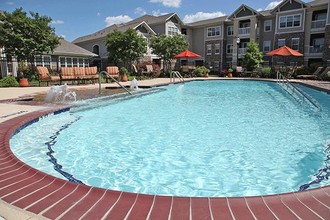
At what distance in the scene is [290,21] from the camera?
2934cm

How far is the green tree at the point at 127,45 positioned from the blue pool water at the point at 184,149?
17.3 metres

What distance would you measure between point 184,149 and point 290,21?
30.0 metres

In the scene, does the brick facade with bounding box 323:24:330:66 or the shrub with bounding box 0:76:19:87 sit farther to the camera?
the brick facade with bounding box 323:24:330:66

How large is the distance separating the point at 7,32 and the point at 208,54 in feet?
87.0

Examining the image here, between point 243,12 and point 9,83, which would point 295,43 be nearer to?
point 243,12

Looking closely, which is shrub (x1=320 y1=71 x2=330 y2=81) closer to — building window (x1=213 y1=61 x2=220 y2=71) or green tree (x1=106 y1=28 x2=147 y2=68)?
green tree (x1=106 y1=28 x2=147 y2=68)

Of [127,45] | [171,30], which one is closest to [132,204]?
[127,45]

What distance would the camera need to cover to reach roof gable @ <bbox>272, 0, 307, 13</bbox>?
28237 millimetres

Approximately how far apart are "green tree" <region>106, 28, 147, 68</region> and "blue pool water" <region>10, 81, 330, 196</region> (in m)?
17.3

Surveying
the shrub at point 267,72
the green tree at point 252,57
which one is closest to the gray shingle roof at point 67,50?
the green tree at point 252,57

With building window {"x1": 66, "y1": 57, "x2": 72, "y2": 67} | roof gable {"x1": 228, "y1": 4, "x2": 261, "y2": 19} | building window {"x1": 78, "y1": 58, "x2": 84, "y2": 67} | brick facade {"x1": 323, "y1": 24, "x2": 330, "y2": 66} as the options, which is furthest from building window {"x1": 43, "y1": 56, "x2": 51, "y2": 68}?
brick facade {"x1": 323, "y1": 24, "x2": 330, "y2": 66}

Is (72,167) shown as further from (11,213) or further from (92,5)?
(92,5)

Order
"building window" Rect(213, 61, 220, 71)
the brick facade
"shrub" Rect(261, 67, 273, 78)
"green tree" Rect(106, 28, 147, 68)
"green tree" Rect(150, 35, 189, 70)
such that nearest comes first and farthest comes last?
"shrub" Rect(261, 67, 273, 78) → "green tree" Rect(106, 28, 147, 68) → the brick facade → "green tree" Rect(150, 35, 189, 70) → "building window" Rect(213, 61, 220, 71)

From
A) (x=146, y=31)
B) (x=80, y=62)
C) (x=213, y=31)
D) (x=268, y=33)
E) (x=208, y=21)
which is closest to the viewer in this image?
(x=80, y=62)
